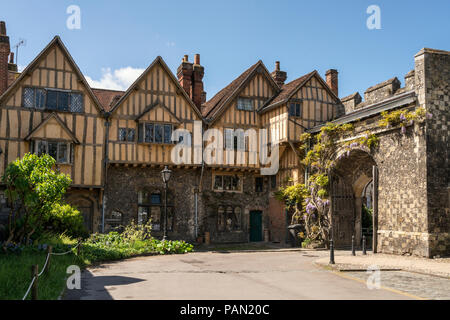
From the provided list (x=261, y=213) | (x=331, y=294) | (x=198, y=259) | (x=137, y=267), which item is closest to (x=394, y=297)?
(x=331, y=294)

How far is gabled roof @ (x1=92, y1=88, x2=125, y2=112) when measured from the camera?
2443 cm

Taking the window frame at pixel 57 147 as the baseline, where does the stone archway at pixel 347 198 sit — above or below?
below

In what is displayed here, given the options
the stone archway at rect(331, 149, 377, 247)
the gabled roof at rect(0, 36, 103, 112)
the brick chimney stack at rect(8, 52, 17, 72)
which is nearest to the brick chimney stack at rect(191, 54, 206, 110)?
the gabled roof at rect(0, 36, 103, 112)

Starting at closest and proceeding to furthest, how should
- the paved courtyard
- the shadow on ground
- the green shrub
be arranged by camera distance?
the shadow on ground → the paved courtyard → the green shrub

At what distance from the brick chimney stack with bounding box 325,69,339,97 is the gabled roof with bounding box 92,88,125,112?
474 inches

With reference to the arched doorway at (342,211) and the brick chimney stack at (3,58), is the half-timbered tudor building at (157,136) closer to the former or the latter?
the brick chimney stack at (3,58)

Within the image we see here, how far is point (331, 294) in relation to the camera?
28.6 feet

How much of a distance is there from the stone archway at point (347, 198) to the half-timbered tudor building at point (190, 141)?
55mm

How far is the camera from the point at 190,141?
23.6 meters

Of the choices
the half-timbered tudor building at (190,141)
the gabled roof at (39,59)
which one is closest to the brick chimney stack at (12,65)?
the half-timbered tudor building at (190,141)

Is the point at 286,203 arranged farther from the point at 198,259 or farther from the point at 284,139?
the point at 198,259

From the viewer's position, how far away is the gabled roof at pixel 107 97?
962 inches

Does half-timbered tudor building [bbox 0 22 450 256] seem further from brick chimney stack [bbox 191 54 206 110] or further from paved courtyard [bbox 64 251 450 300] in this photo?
paved courtyard [bbox 64 251 450 300]

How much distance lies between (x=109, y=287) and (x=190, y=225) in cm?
1452
